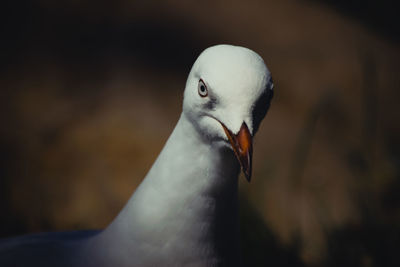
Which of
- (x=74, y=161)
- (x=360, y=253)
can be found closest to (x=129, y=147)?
(x=74, y=161)

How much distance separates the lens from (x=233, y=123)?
1.11 m

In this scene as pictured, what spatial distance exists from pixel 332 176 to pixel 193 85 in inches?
60.7

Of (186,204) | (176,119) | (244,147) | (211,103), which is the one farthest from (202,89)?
(176,119)

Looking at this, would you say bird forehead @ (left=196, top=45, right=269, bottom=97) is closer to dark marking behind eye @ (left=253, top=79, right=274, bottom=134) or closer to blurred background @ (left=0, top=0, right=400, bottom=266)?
dark marking behind eye @ (left=253, top=79, right=274, bottom=134)

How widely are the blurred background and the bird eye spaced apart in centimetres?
95

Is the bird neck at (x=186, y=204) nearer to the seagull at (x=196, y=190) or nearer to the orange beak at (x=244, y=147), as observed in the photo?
the seagull at (x=196, y=190)

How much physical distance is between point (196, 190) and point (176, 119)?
4.47ft

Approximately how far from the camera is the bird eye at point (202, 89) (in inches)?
45.6

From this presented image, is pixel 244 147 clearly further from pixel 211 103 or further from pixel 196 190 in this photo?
pixel 196 190

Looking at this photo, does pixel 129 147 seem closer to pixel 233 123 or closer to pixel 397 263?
pixel 397 263

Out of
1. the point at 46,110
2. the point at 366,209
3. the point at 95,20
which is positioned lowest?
the point at 366,209

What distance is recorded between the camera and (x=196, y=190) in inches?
50.8

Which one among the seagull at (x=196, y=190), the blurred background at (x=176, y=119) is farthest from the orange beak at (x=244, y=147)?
the blurred background at (x=176, y=119)

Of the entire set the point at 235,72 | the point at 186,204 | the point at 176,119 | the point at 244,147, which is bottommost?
the point at 176,119
